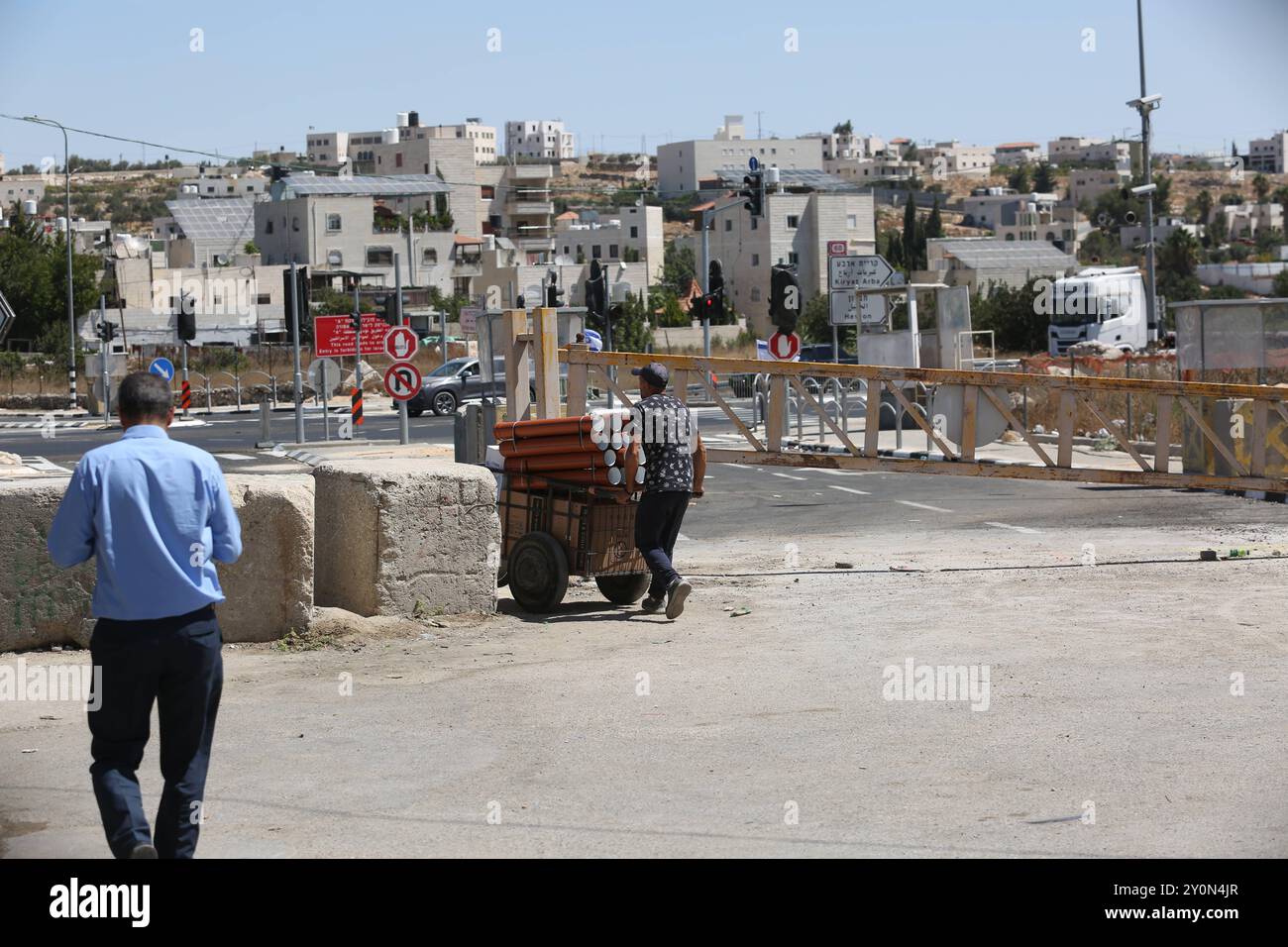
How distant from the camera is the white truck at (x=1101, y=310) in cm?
4934

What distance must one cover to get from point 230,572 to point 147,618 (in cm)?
453

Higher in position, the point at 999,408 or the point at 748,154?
the point at 748,154

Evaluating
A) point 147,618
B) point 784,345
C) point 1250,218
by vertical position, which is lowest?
point 147,618

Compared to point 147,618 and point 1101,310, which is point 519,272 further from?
point 147,618

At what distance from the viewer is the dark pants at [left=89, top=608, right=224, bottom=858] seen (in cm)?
502

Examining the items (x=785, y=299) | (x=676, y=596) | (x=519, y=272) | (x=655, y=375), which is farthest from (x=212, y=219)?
(x=676, y=596)

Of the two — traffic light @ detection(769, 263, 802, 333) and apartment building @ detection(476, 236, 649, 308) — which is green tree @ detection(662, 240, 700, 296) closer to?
apartment building @ detection(476, 236, 649, 308)

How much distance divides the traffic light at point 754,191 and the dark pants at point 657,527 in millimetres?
26364

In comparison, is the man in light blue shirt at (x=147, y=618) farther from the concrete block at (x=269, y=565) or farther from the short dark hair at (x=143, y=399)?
the concrete block at (x=269, y=565)

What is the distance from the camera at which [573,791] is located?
20.9 feet

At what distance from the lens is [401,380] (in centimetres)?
2494

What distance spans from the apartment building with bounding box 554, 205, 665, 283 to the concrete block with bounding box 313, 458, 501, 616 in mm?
116545

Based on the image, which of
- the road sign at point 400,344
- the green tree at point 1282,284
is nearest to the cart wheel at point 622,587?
the road sign at point 400,344

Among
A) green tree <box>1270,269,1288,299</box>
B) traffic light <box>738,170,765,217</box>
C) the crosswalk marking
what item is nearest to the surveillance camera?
traffic light <box>738,170,765,217</box>
